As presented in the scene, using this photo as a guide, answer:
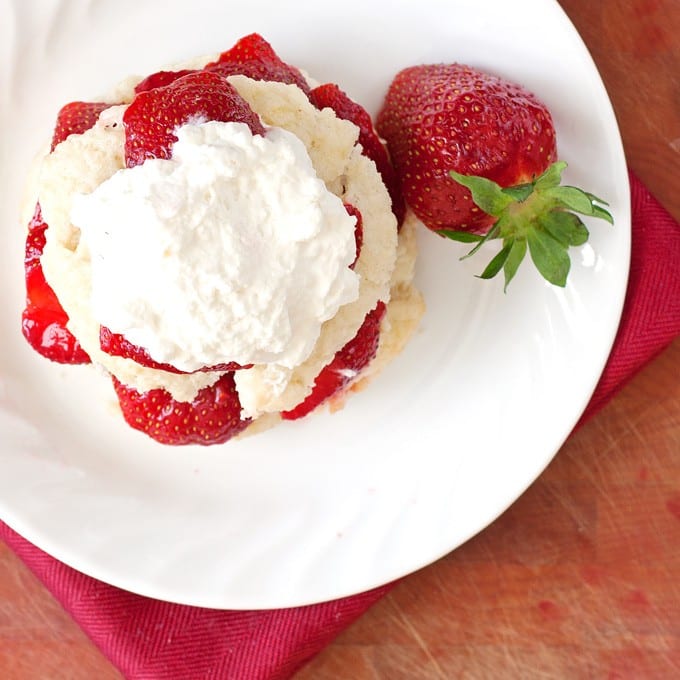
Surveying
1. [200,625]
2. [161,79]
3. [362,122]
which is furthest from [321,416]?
[161,79]

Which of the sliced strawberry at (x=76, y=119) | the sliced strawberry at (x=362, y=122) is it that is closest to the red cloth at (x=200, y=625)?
the sliced strawberry at (x=362, y=122)

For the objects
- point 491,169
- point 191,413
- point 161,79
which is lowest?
point 191,413

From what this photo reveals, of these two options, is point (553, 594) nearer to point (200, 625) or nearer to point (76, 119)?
point (200, 625)

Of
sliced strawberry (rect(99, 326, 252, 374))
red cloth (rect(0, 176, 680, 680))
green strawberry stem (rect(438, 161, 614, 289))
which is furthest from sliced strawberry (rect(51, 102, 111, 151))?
red cloth (rect(0, 176, 680, 680))

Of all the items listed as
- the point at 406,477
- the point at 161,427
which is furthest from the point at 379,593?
the point at 161,427

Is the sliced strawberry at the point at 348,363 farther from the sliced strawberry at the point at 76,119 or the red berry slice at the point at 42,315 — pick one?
the sliced strawberry at the point at 76,119
